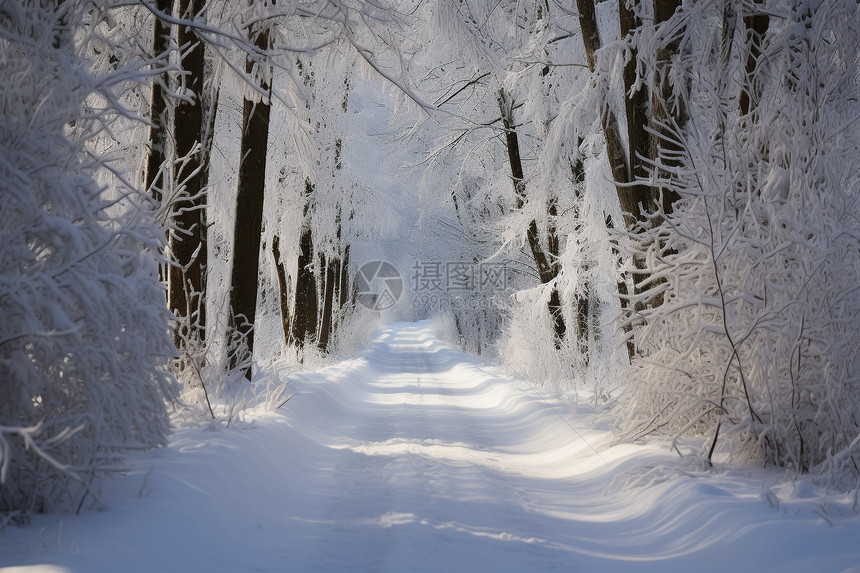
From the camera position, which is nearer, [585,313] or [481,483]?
[481,483]

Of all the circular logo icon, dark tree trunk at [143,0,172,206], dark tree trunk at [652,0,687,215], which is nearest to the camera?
dark tree trunk at [652,0,687,215]

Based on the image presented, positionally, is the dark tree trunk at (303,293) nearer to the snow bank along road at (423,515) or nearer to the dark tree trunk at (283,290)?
the dark tree trunk at (283,290)

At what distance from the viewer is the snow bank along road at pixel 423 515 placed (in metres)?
3.21

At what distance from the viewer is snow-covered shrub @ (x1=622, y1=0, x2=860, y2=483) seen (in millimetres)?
4312

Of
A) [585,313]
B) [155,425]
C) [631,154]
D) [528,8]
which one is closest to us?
[155,425]

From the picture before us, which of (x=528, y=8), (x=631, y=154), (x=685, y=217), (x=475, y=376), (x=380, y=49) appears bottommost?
(x=475, y=376)

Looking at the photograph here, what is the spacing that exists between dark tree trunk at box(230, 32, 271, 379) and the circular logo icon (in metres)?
27.7

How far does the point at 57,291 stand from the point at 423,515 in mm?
2688

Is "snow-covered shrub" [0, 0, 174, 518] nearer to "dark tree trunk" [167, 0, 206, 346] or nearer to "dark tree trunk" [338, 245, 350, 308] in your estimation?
"dark tree trunk" [167, 0, 206, 346]

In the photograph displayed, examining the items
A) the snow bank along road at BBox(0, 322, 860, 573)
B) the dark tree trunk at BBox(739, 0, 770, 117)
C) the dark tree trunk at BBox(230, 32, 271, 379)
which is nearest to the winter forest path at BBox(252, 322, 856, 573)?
the snow bank along road at BBox(0, 322, 860, 573)

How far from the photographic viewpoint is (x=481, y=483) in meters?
5.37

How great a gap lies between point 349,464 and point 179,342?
2719mm

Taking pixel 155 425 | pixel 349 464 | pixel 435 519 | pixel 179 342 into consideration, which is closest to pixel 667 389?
pixel 435 519

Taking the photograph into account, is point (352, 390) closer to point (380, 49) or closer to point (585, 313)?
point (585, 313)
